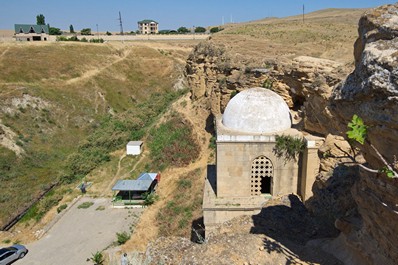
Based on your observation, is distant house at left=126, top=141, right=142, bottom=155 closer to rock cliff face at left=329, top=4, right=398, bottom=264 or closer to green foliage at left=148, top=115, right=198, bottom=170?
green foliage at left=148, top=115, right=198, bottom=170

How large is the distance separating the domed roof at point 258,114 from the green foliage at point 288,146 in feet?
2.49

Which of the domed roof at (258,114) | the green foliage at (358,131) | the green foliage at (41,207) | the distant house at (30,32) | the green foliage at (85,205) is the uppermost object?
the distant house at (30,32)

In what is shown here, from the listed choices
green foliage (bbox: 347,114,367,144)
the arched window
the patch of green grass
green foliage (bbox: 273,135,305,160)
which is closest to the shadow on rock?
the arched window

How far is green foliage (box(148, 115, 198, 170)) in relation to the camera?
79.0 feet

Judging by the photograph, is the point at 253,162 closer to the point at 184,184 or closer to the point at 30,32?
the point at 184,184

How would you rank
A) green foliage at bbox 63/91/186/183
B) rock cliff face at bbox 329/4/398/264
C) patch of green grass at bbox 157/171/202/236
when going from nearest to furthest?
rock cliff face at bbox 329/4/398/264 → patch of green grass at bbox 157/171/202/236 → green foliage at bbox 63/91/186/183

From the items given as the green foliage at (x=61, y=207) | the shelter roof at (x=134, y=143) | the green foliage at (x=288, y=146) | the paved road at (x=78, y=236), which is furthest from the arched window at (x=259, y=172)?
the shelter roof at (x=134, y=143)

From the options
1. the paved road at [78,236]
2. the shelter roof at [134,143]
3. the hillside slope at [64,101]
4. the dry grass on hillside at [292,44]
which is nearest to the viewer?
the paved road at [78,236]

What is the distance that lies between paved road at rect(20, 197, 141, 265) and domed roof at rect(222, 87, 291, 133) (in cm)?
854

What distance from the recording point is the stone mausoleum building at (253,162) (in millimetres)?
13312

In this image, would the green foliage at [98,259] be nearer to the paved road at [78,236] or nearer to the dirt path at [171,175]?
the paved road at [78,236]

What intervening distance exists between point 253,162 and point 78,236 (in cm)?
1003

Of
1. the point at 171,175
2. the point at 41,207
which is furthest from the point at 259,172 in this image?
the point at 41,207

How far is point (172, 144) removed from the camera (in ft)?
82.7
